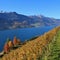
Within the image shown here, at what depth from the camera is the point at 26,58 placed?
1562cm

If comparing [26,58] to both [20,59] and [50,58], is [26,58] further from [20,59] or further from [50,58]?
[50,58]

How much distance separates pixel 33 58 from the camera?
15.8 meters

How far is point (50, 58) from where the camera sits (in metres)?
17.0

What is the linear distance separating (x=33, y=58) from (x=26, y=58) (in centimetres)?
47

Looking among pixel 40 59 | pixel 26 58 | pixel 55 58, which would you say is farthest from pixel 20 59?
pixel 55 58

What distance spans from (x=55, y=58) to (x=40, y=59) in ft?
4.43

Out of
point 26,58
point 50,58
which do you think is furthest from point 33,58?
point 50,58

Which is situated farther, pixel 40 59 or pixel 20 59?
pixel 40 59

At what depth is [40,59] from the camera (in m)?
16.6

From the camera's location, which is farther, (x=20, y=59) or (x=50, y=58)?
(x=50, y=58)

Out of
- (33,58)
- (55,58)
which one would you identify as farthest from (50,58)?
(33,58)

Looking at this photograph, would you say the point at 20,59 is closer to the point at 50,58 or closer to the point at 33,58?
the point at 33,58

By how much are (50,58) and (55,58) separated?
21.2 inches

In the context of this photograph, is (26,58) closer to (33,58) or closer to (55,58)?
(33,58)
